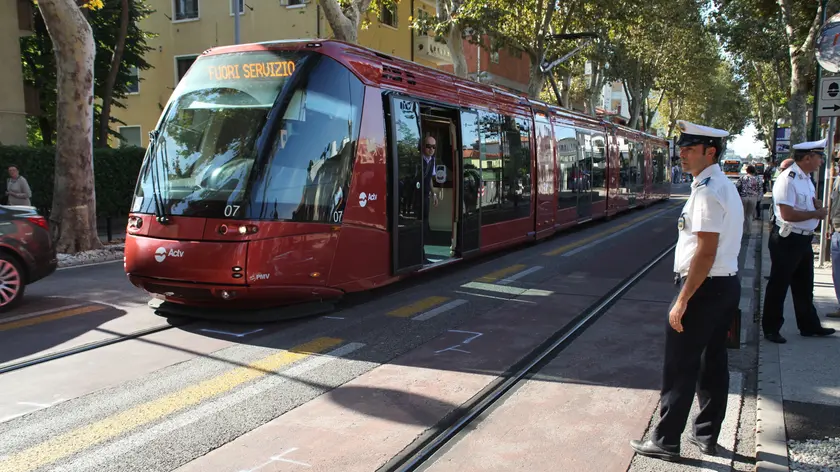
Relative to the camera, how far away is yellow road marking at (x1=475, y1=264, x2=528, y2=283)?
949cm

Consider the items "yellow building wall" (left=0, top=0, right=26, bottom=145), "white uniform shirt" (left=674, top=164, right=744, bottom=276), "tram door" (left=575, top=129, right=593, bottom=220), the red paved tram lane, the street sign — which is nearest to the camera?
"white uniform shirt" (left=674, top=164, right=744, bottom=276)

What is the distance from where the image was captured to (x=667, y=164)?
31.5m

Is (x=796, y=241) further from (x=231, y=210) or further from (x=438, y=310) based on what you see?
(x=231, y=210)

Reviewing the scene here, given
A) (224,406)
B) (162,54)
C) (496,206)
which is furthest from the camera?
(162,54)

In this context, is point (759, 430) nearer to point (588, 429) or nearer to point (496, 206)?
point (588, 429)

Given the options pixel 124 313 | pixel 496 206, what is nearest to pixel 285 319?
pixel 124 313

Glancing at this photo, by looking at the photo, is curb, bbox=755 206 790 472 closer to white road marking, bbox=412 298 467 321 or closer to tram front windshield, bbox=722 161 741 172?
white road marking, bbox=412 298 467 321

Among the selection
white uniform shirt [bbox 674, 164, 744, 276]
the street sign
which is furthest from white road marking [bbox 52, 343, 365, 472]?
the street sign

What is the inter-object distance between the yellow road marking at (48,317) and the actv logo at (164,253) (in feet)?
5.26

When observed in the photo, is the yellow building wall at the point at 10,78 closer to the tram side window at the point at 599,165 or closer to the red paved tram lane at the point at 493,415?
the tram side window at the point at 599,165

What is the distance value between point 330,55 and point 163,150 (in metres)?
2.09

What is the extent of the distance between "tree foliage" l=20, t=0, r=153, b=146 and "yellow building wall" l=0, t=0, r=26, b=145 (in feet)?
3.14

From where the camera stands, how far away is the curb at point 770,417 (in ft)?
12.0

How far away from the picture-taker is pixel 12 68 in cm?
1972
